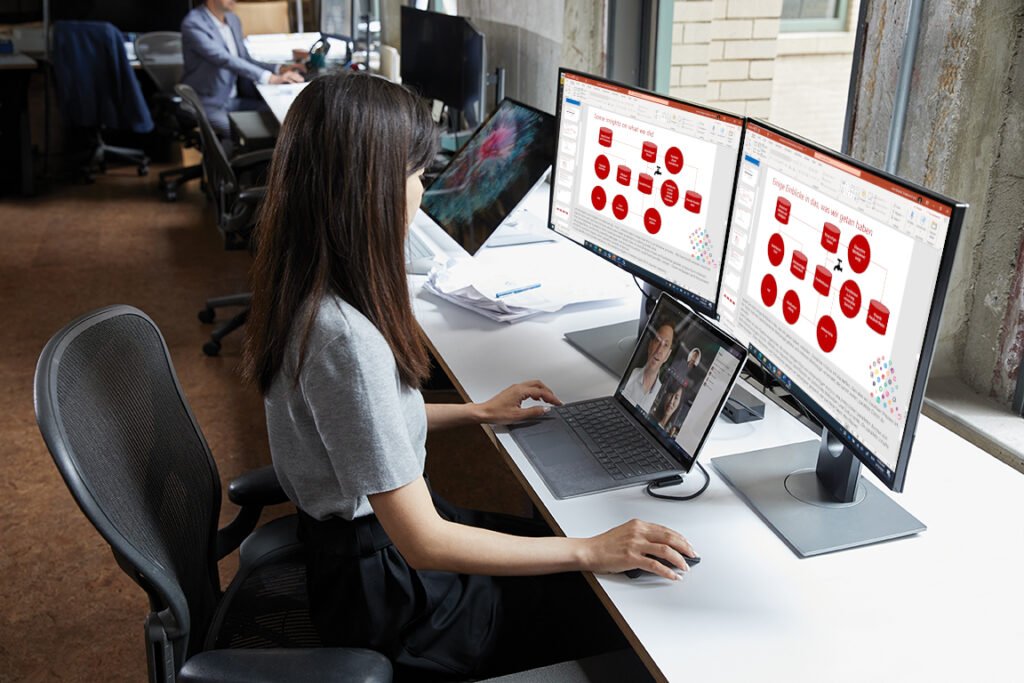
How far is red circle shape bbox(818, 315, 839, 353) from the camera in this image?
1.24 metres

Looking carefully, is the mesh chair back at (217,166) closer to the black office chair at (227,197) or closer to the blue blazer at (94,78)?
the black office chair at (227,197)

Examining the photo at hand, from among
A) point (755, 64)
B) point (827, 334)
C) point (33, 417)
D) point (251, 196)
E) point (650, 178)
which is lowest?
point (33, 417)

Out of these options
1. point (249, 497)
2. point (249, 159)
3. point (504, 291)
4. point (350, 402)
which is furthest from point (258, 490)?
point (249, 159)

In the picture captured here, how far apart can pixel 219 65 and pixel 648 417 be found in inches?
160

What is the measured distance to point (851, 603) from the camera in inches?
45.4

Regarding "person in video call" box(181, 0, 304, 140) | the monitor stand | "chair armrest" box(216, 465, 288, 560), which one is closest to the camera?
the monitor stand

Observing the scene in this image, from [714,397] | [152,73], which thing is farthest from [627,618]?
[152,73]

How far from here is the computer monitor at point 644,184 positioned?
1531 millimetres

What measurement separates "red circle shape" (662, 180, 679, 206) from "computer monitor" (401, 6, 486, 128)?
1.72 meters

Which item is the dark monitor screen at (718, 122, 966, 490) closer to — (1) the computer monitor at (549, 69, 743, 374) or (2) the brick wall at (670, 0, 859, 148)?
(1) the computer monitor at (549, 69, 743, 374)

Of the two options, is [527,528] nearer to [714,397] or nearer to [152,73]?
[714,397]

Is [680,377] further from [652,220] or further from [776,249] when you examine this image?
[652,220]

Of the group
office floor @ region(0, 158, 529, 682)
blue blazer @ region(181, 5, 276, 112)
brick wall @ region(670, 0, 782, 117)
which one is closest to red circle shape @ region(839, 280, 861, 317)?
office floor @ region(0, 158, 529, 682)

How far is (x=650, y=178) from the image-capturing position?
1666 mm
